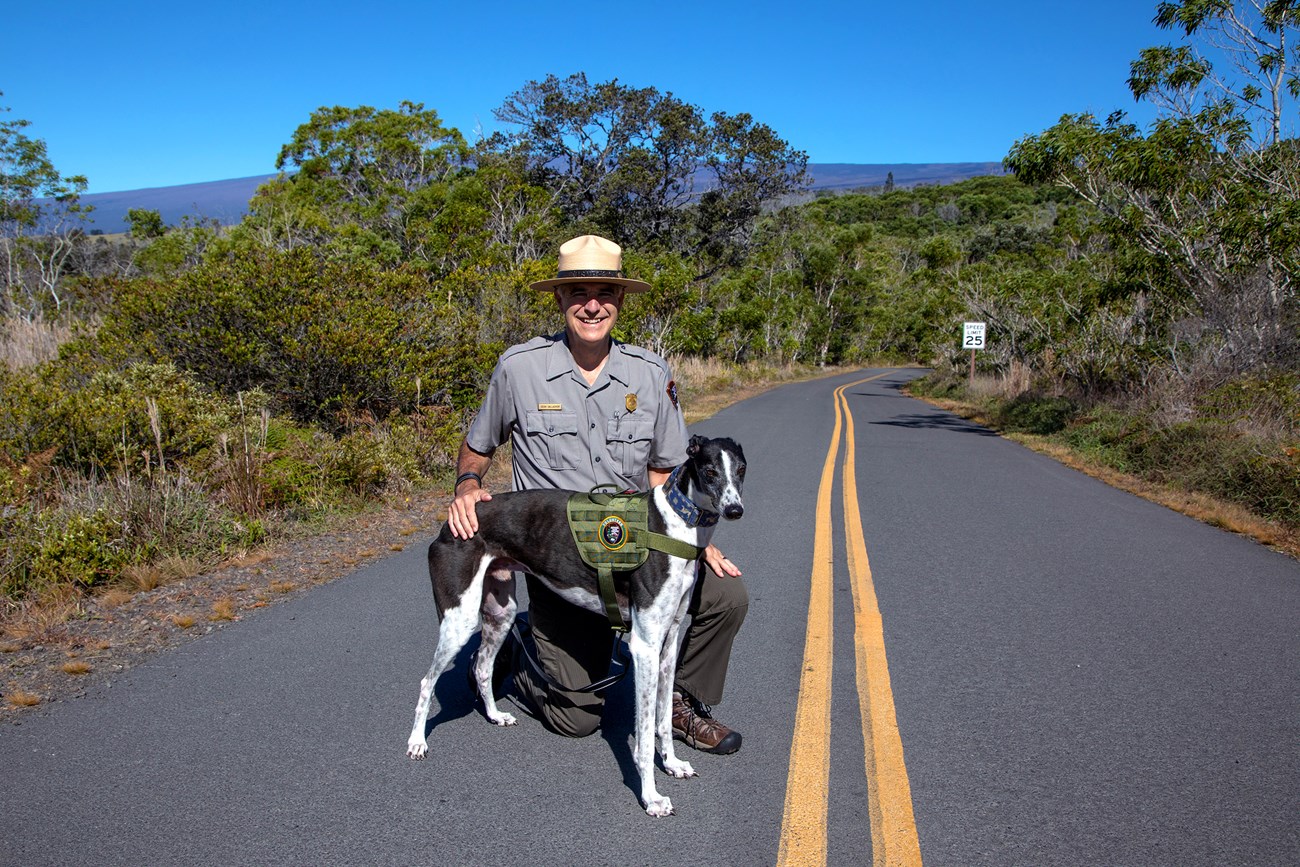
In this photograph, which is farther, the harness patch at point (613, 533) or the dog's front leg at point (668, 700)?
the dog's front leg at point (668, 700)

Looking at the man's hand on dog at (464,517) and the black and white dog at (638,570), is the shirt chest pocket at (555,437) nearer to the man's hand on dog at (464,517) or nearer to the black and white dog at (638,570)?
the black and white dog at (638,570)

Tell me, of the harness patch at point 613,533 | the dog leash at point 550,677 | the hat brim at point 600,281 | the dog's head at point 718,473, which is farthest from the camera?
the dog leash at point 550,677

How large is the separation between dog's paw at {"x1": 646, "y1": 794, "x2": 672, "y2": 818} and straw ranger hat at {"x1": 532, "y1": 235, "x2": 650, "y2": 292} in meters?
2.14

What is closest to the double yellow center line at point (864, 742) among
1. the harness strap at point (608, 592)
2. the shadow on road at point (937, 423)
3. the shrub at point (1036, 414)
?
the harness strap at point (608, 592)

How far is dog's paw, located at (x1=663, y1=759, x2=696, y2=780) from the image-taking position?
366 centimetres

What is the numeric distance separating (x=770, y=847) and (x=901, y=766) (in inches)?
35.1

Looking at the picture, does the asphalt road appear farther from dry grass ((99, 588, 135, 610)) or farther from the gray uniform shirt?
the gray uniform shirt

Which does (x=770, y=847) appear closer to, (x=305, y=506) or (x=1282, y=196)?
(x=305, y=506)

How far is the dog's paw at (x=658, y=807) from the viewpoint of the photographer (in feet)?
11.0

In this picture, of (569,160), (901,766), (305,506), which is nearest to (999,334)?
(569,160)

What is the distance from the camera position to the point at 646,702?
3.44 metres

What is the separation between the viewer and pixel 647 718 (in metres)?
3.44

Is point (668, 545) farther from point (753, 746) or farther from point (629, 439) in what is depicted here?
point (753, 746)

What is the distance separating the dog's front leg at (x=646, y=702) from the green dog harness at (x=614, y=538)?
0.20m
